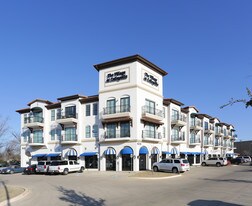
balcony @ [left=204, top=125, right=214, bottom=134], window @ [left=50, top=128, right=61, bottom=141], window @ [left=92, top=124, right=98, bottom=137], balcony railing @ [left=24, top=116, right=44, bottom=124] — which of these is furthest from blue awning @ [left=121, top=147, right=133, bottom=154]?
balcony @ [left=204, top=125, right=214, bottom=134]

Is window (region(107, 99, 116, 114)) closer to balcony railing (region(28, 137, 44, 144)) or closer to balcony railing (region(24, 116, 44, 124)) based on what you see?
balcony railing (region(24, 116, 44, 124))

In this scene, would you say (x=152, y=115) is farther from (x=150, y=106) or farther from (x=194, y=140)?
(x=194, y=140)

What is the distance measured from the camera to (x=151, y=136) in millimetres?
40062

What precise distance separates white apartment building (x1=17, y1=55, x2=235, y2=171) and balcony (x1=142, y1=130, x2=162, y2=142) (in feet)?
0.13

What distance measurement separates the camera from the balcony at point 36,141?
47.3 metres

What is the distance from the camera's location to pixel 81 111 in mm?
43625

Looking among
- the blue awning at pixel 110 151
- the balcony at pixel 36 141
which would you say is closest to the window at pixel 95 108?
the blue awning at pixel 110 151

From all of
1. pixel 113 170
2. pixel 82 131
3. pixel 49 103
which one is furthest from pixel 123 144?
pixel 49 103

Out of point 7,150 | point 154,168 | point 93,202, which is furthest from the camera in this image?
point 7,150

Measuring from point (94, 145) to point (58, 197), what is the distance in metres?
25.4

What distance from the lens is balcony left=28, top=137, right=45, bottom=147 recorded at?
47.3 metres

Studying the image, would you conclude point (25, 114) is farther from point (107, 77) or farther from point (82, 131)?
point (107, 77)

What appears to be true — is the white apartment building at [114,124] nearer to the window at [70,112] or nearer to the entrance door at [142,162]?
the window at [70,112]

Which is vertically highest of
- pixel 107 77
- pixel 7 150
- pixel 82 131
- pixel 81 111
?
pixel 107 77
